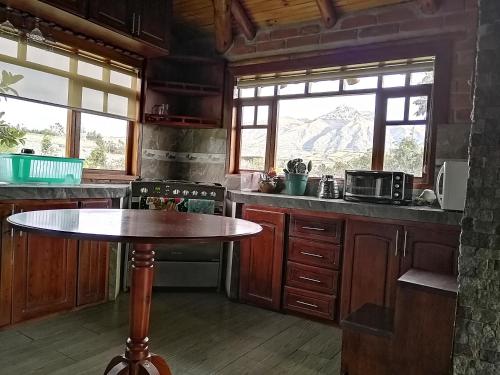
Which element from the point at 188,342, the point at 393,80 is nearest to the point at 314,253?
the point at 188,342

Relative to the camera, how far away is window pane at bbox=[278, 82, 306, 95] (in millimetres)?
3734

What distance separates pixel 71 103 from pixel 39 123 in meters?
0.31

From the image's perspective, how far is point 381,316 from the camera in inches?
82.0

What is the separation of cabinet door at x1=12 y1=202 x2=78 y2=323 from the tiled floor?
0.10 m

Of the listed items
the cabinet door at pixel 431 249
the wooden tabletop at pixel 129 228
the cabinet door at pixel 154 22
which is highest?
the cabinet door at pixel 154 22

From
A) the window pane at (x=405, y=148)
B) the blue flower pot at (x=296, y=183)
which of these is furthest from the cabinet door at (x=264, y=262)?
the window pane at (x=405, y=148)

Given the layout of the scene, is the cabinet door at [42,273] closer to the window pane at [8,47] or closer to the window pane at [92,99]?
the window pane at [92,99]

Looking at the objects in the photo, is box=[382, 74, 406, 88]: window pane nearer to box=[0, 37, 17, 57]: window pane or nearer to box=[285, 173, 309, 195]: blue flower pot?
box=[285, 173, 309, 195]: blue flower pot

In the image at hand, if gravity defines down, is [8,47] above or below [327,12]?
below

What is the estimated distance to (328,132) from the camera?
3.61 m

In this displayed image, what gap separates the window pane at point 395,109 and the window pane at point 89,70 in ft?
8.46

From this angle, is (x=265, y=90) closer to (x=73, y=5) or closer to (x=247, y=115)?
(x=247, y=115)

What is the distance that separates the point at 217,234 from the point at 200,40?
10.9ft

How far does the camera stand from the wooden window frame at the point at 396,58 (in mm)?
2945
